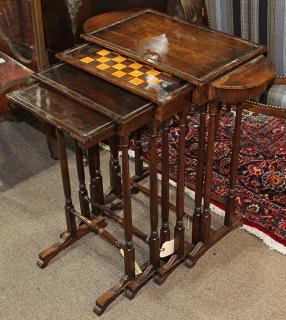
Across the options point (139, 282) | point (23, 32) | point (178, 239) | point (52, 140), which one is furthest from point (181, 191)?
point (23, 32)

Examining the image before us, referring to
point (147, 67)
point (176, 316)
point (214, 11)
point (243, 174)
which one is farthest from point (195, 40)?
point (176, 316)

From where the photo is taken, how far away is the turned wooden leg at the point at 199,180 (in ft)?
5.79

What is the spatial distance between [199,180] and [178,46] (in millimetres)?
460

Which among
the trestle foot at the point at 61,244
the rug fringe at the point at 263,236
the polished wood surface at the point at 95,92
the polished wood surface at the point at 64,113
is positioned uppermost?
the polished wood surface at the point at 95,92

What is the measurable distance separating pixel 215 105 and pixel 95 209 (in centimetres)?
74

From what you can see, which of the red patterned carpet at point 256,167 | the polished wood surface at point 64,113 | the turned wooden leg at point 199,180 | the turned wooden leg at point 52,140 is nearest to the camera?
the polished wood surface at point 64,113

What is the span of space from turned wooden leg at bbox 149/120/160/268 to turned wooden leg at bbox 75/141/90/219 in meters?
0.33

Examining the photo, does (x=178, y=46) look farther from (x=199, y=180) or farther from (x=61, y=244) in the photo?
(x=61, y=244)

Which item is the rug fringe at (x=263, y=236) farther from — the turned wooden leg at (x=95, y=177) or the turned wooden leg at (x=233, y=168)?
the turned wooden leg at (x=95, y=177)

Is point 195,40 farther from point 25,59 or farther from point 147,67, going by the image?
point 25,59

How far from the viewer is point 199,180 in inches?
74.7

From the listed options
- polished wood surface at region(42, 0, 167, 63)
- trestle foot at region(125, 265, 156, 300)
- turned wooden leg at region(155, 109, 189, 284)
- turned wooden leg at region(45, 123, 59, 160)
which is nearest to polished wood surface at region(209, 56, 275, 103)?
turned wooden leg at region(155, 109, 189, 284)

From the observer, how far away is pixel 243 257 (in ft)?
6.74

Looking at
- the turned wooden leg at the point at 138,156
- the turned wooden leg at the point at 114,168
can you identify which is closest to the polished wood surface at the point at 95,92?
the turned wooden leg at the point at 114,168
